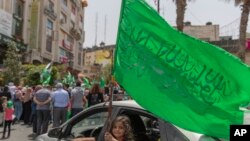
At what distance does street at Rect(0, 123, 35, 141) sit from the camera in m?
14.0

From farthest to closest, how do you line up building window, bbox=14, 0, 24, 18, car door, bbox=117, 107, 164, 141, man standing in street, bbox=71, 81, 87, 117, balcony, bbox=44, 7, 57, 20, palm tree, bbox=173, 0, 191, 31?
balcony, bbox=44, 7, 57, 20
building window, bbox=14, 0, 24, 18
palm tree, bbox=173, 0, 191, 31
man standing in street, bbox=71, 81, 87, 117
car door, bbox=117, 107, 164, 141

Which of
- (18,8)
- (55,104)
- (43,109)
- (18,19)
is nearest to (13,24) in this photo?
(18,19)

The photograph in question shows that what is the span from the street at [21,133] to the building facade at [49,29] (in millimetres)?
22375

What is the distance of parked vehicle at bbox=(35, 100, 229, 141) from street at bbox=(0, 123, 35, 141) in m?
7.01

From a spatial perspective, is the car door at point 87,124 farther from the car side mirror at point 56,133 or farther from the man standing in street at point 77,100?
the man standing in street at point 77,100

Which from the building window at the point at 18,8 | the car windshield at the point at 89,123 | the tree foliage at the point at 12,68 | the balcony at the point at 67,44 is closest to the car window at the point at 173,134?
the car windshield at the point at 89,123

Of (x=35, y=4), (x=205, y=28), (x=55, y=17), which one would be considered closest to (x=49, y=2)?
(x=55, y=17)

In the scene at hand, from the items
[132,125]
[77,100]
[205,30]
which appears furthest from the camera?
[205,30]

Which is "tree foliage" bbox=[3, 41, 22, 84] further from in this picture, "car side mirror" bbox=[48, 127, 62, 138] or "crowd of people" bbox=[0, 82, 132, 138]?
"car side mirror" bbox=[48, 127, 62, 138]

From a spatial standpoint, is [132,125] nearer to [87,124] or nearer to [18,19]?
[87,124]

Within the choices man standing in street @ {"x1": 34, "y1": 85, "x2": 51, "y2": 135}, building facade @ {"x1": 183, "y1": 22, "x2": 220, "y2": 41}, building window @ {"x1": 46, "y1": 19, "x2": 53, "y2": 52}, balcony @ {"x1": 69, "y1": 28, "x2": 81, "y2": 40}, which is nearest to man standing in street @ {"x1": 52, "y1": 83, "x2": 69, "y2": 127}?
man standing in street @ {"x1": 34, "y1": 85, "x2": 51, "y2": 135}

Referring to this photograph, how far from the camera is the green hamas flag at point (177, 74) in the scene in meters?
4.30

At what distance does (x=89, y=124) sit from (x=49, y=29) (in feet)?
153

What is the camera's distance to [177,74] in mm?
4426
